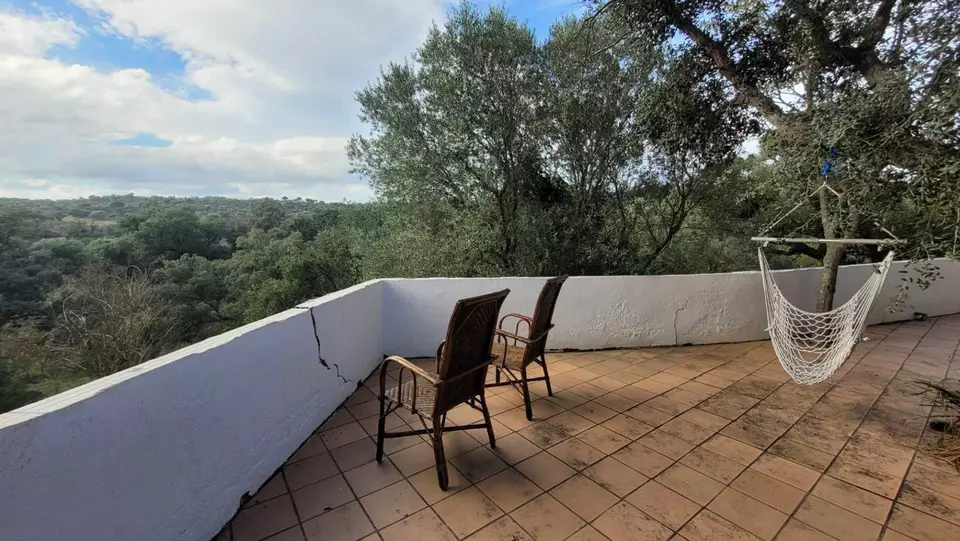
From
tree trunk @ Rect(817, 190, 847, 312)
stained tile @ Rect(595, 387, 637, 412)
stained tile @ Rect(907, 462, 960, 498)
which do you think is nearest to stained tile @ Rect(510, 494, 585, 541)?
stained tile @ Rect(595, 387, 637, 412)

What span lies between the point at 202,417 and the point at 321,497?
0.63 meters

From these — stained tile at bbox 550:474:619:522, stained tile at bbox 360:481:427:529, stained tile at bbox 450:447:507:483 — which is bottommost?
stained tile at bbox 450:447:507:483

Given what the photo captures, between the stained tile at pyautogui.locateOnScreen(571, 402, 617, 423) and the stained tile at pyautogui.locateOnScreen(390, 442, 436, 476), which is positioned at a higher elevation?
the stained tile at pyautogui.locateOnScreen(571, 402, 617, 423)

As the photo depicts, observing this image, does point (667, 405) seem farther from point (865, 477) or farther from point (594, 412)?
point (865, 477)

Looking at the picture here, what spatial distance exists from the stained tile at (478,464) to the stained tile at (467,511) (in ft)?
0.36

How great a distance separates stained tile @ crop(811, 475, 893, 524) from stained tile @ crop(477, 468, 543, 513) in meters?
1.33

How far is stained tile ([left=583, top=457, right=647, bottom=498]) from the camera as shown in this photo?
1753 mm

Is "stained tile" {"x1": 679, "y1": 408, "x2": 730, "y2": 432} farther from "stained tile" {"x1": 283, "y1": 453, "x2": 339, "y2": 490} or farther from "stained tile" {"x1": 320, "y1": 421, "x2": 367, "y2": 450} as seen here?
"stained tile" {"x1": 283, "y1": 453, "x2": 339, "y2": 490}

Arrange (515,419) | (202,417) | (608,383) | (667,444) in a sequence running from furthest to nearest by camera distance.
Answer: (608,383), (515,419), (667,444), (202,417)

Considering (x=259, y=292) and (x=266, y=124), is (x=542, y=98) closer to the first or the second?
(x=266, y=124)

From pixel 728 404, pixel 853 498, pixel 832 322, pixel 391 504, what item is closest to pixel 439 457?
pixel 391 504

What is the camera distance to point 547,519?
156cm

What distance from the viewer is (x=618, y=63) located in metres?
5.29

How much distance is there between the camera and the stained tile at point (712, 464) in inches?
73.0
